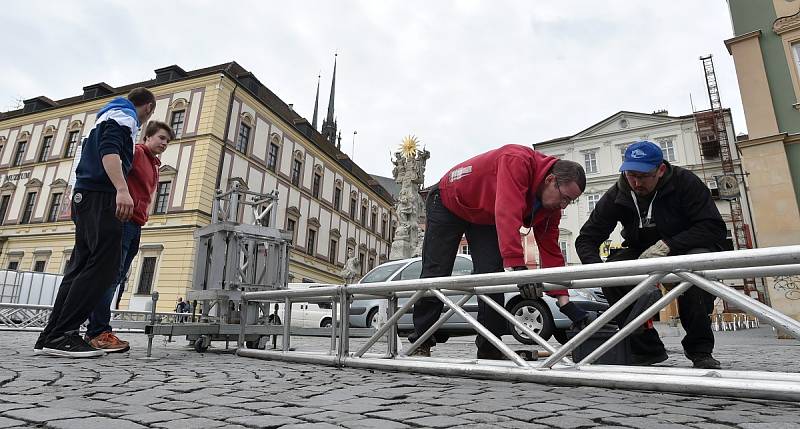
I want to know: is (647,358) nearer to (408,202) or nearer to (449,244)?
(449,244)

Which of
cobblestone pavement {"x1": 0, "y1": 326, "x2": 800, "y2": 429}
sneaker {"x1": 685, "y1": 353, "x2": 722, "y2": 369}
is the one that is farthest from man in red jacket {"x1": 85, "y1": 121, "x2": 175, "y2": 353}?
sneaker {"x1": 685, "y1": 353, "x2": 722, "y2": 369}

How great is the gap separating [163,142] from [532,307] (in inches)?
156

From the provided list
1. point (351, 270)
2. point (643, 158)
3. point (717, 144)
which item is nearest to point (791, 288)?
point (643, 158)

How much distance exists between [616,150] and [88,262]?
36.5 meters

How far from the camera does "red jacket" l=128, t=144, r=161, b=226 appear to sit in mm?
4621

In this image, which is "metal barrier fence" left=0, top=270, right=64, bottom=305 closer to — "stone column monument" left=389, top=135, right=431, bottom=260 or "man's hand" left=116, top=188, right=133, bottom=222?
"stone column monument" left=389, top=135, right=431, bottom=260

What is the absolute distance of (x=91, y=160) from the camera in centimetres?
403

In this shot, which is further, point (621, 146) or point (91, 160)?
point (621, 146)

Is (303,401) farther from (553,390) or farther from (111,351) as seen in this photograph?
(111,351)

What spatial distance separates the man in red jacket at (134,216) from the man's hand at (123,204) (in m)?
0.75

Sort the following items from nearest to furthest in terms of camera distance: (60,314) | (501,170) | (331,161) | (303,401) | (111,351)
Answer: (303,401), (501,170), (60,314), (111,351), (331,161)

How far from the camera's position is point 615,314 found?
238 centimetres

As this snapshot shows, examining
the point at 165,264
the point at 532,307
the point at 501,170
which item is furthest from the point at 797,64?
the point at 165,264

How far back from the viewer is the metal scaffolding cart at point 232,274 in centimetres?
519
